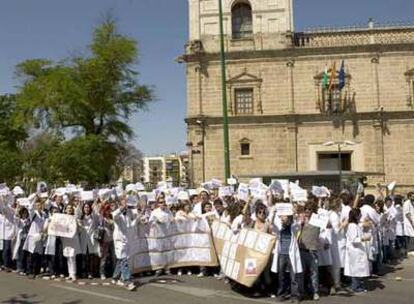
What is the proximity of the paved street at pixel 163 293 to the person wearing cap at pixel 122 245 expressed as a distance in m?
0.31

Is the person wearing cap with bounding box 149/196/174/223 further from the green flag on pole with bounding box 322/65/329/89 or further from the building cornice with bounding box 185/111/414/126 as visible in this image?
the green flag on pole with bounding box 322/65/329/89

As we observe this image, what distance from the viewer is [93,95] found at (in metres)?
34.0

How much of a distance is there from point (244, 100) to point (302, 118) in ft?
13.4

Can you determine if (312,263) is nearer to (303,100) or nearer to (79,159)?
(79,159)

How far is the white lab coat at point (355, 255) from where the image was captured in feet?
35.4

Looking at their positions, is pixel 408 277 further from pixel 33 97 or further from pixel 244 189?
pixel 33 97

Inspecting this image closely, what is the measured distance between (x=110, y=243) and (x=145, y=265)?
2.94 ft

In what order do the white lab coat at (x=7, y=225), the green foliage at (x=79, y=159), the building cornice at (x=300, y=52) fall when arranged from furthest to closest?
the building cornice at (x=300, y=52)
the green foliage at (x=79, y=159)
the white lab coat at (x=7, y=225)

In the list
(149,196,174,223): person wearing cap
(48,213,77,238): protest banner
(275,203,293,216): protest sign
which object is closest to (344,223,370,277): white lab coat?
(275,203,293,216): protest sign

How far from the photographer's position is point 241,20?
40906 mm

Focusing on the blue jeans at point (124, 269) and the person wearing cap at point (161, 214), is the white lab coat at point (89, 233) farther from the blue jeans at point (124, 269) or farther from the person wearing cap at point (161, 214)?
the person wearing cap at point (161, 214)

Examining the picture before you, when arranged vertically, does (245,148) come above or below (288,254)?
above

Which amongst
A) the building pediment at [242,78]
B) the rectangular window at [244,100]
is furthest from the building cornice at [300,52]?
the rectangular window at [244,100]

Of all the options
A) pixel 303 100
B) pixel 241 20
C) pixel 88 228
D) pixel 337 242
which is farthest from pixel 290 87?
pixel 337 242
